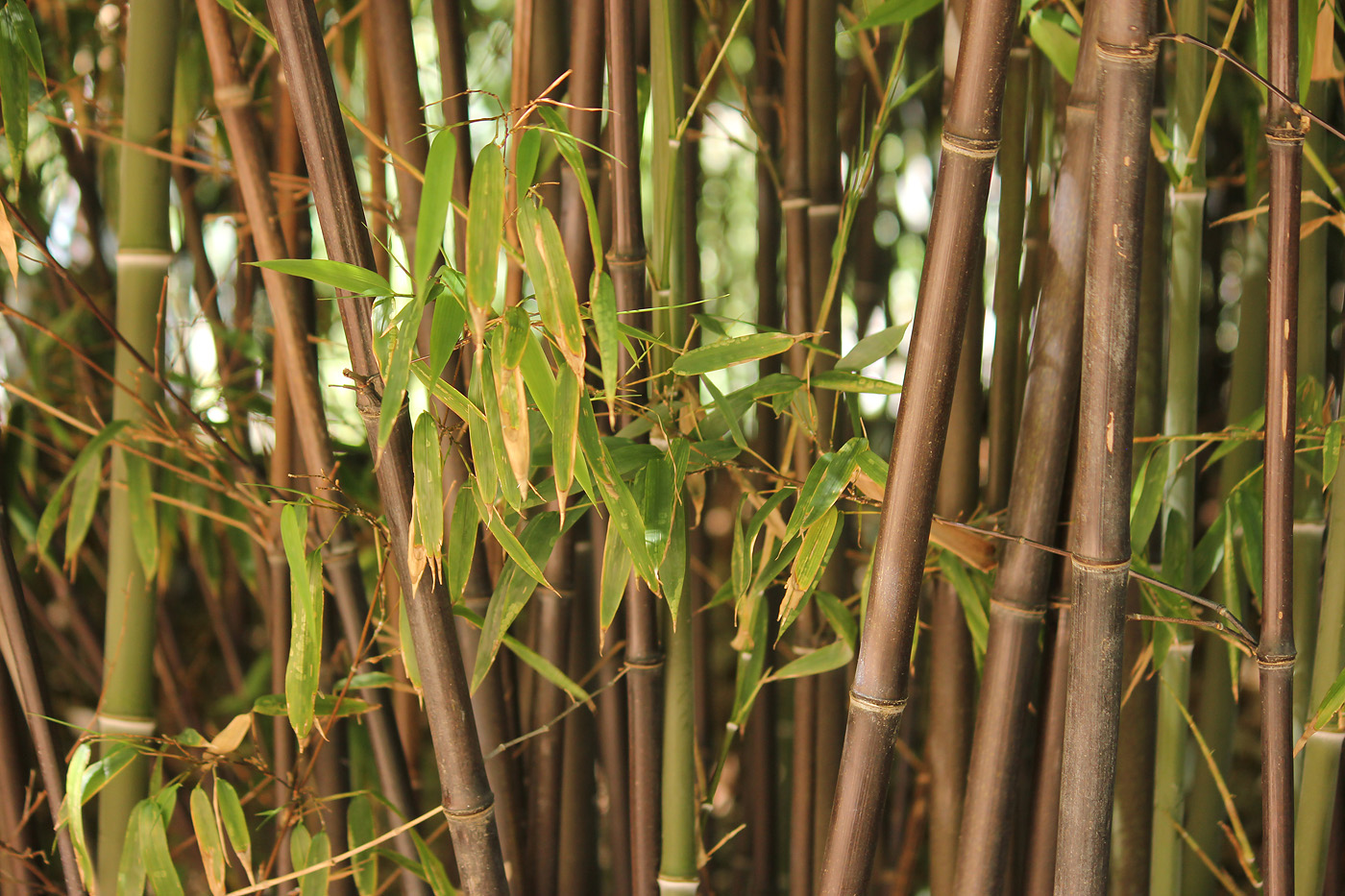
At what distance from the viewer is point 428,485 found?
0.50 m

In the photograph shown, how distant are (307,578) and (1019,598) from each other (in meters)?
0.45

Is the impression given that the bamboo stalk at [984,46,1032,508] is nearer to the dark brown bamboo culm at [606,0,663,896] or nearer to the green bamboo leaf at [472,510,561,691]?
the dark brown bamboo culm at [606,0,663,896]

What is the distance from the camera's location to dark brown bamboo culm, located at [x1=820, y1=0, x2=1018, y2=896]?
0.48 m

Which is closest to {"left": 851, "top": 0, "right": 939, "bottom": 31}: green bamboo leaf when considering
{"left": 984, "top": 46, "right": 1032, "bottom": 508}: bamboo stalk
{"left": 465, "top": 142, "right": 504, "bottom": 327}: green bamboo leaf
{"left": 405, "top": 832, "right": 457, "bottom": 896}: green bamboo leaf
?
{"left": 984, "top": 46, "right": 1032, "bottom": 508}: bamboo stalk

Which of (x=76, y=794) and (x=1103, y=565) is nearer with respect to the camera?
(x=1103, y=565)

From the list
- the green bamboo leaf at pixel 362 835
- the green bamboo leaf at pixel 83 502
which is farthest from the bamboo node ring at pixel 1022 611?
the green bamboo leaf at pixel 83 502

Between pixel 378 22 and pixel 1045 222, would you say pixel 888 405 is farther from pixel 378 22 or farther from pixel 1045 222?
pixel 378 22

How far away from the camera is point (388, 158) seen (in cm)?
72

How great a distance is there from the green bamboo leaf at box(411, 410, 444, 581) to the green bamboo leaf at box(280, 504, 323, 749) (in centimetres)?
11

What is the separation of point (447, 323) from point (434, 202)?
77 mm

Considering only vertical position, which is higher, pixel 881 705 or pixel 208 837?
pixel 881 705

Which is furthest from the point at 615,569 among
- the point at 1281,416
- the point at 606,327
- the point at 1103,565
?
the point at 1281,416

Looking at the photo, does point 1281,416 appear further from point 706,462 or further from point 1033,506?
point 706,462

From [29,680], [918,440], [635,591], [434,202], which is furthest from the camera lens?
[29,680]
